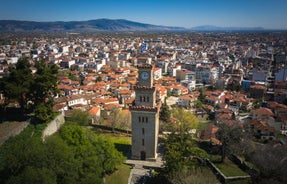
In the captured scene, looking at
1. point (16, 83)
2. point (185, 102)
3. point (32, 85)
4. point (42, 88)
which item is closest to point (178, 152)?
point (42, 88)

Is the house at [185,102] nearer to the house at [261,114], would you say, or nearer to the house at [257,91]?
the house at [261,114]

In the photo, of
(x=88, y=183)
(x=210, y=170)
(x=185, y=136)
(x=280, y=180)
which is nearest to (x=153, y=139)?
(x=185, y=136)

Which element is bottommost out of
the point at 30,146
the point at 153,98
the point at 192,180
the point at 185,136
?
the point at 192,180

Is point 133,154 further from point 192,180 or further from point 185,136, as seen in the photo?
point 192,180

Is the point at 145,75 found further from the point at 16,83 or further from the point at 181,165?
the point at 16,83

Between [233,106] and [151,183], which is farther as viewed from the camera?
[233,106]

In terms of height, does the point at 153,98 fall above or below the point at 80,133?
above

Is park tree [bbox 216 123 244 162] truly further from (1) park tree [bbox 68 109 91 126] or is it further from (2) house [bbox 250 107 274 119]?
(2) house [bbox 250 107 274 119]
